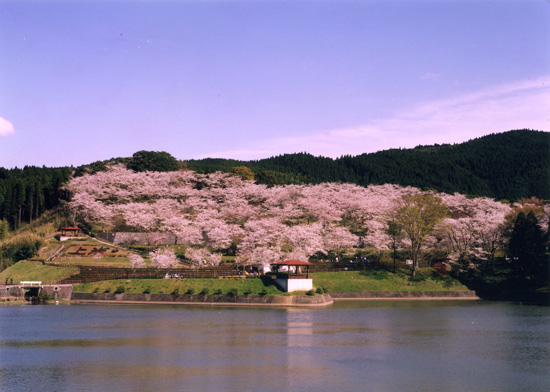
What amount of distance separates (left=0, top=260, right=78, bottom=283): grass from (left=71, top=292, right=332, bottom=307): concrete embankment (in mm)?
6297

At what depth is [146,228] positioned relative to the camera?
88812 mm

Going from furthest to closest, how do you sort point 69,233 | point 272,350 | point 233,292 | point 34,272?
point 69,233
point 34,272
point 233,292
point 272,350


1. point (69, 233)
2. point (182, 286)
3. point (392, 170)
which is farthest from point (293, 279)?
point (392, 170)

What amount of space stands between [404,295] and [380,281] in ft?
12.3

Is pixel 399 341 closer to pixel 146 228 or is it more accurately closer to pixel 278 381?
pixel 278 381

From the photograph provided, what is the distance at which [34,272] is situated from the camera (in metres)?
71.7

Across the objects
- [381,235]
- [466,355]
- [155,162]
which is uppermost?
[155,162]

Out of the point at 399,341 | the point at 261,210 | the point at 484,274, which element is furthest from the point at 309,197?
the point at 399,341

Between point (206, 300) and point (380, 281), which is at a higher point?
point (380, 281)

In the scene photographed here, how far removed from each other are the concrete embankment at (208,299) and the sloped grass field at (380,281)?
573 centimetres

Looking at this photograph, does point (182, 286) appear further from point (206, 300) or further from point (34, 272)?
point (34, 272)

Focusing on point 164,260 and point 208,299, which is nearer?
point 208,299

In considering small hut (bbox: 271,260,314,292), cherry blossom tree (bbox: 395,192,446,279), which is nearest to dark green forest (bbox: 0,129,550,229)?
cherry blossom tree (bbox: 395,192,446,279)

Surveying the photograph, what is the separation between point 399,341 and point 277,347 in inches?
376
